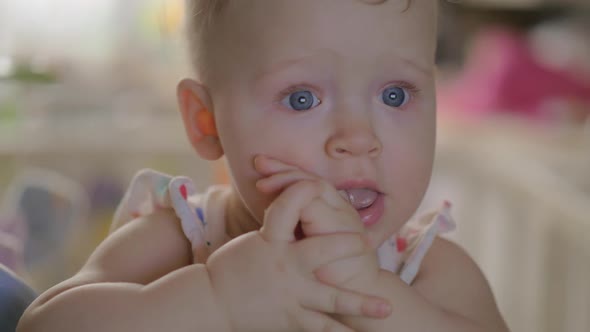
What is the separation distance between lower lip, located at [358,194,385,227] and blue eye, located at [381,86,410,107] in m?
0.08

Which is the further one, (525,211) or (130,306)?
(525,211)

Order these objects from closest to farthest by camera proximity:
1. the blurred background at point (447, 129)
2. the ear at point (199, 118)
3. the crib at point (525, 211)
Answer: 1. the ear at point (199, 118)
2. the crib at point (525, 211)
3. the blurred background at point (447, 129)

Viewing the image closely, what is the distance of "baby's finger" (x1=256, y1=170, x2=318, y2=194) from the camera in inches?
23.4

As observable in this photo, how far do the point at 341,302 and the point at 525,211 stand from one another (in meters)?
1.07

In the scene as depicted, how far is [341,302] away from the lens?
55cm

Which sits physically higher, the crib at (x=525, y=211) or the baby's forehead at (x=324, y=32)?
the baby's forehead at (x=324, y=32)

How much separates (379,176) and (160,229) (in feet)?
0.76

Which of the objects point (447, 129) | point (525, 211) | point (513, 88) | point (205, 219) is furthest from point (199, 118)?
point (513, 88)

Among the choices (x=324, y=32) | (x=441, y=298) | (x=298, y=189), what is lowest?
(x=441, y=298)

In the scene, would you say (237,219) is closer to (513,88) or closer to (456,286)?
(456,286)

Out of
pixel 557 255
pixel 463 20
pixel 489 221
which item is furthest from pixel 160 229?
pixel 463 20

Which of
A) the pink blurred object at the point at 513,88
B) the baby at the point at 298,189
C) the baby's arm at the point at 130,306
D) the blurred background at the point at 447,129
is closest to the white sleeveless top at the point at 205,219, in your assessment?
the baby at the point at 298,189

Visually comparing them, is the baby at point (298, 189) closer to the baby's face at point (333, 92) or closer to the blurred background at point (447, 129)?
the baby's face at point (333, 92)

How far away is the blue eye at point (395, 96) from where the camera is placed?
0.63 m
